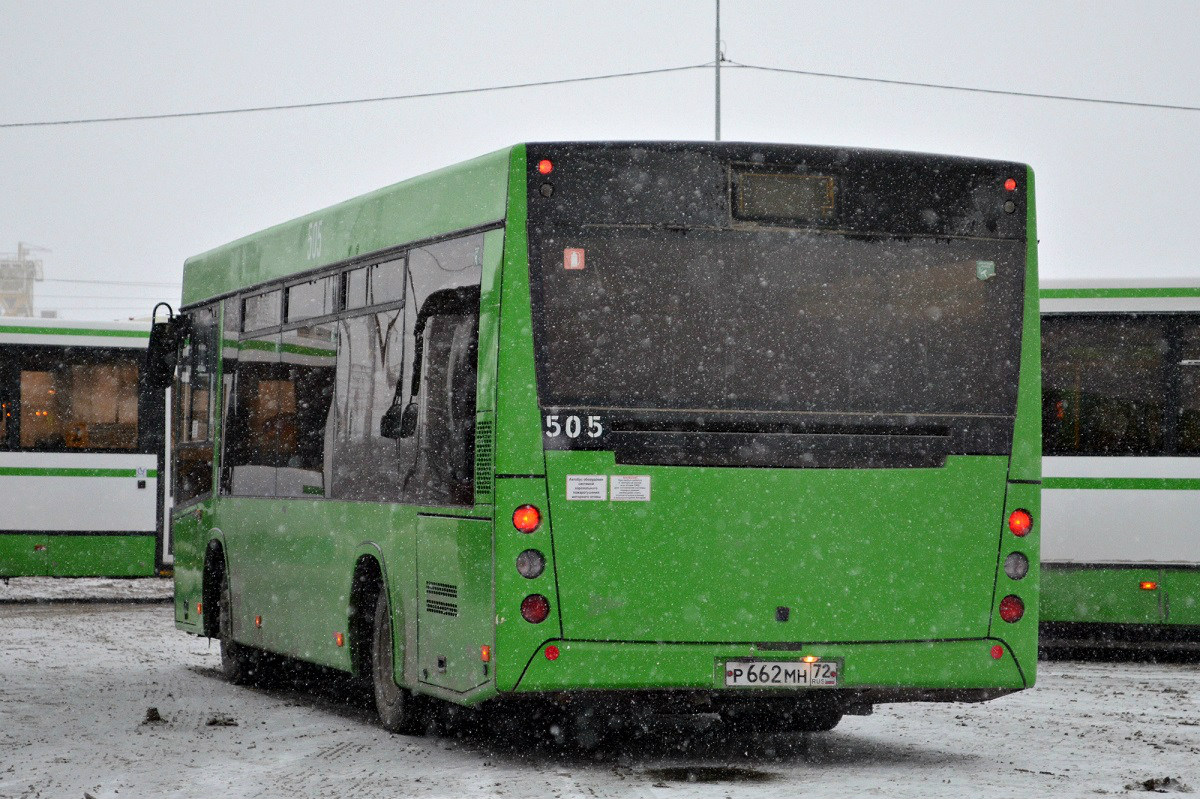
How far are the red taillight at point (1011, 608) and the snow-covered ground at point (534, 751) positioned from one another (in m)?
0.77

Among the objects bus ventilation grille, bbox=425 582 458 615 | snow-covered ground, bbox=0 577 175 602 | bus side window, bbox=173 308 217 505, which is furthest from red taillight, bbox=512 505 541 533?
snow-covered ground, bbox=0 577 175 602

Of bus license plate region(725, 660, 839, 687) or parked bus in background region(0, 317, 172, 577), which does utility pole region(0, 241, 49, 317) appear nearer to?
parked bus in background region(0, 317, 172, 577)

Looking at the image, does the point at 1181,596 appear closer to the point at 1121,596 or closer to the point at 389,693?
the point at 1121,596

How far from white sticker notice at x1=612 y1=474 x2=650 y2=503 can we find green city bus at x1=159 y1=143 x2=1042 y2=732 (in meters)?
0.01

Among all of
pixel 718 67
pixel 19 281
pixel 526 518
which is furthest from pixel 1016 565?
pixel 19 281

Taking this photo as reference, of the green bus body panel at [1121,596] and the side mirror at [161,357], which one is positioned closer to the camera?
the side mirror at [161,357]

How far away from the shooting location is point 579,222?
9.82 m

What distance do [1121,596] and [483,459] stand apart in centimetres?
933

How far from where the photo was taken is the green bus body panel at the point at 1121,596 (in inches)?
685

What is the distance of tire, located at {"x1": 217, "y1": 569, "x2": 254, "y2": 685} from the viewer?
49.5 ft

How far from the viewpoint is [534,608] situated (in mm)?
9648

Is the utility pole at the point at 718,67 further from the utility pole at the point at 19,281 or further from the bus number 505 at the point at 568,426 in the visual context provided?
the utility pole at the point at 19,281

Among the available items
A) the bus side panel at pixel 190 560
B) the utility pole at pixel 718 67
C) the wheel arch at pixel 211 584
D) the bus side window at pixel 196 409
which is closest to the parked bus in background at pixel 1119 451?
the wheel arch at pixel 211 584

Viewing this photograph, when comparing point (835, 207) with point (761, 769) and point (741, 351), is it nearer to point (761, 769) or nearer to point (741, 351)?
point (741, 351)
